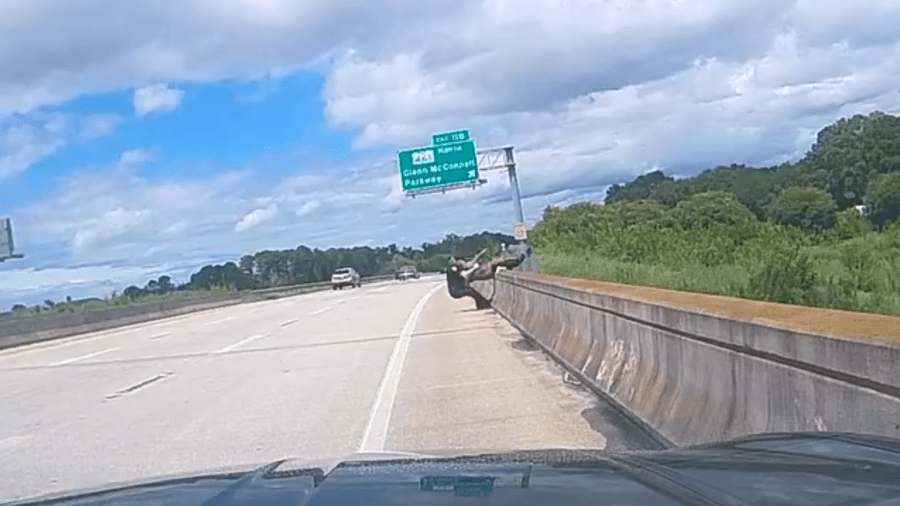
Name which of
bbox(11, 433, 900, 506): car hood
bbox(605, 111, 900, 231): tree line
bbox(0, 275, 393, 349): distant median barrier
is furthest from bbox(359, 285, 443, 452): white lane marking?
bbox(0, 275, 393, 349): distant median barrier

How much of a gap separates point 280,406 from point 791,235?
25.0 ft

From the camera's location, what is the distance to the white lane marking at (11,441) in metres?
11.6

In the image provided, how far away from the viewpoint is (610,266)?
21.6 m

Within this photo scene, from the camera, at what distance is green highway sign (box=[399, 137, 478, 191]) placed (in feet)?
145

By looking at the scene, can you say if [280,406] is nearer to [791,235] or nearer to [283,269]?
[791,235]

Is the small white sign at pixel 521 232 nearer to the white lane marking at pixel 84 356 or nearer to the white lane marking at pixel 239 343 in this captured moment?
the white lane marking at pixel 239 343

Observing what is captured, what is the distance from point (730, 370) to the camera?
7211 mm

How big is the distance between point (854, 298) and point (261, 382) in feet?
30.3

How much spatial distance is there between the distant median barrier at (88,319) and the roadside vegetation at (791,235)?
54.5ft

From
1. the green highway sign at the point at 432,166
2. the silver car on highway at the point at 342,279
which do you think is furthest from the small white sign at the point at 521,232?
the silver car on highway at the point at 342,279

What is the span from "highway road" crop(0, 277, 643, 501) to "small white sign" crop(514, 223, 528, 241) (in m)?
10.8

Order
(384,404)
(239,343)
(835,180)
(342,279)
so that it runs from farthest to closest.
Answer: (342,279) < (239,343) < (835,180) < (384,404)

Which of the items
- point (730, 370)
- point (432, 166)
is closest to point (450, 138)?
point (432, 166)

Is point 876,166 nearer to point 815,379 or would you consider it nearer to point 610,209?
point 815,379
